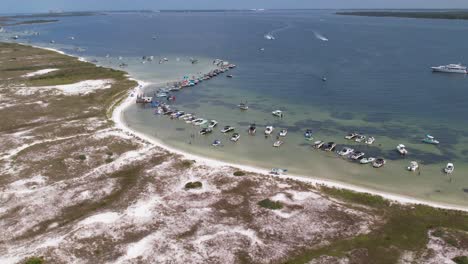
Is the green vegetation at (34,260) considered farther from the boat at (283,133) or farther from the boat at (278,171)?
the boat at (283,133)

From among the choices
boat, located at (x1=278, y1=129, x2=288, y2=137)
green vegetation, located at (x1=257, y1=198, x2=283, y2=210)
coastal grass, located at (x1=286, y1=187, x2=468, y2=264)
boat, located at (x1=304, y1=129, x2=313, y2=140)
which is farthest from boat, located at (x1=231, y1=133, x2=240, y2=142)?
green vegetation, located at (x1=257, y1=198, x2=283, y2=210)

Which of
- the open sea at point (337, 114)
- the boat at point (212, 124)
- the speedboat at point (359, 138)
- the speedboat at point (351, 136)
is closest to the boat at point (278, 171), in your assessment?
the open sea at point (337, 114)

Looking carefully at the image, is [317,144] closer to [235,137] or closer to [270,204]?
[235,137]

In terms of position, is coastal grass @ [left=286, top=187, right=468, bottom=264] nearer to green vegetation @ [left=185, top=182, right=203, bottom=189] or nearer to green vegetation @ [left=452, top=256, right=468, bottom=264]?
green vegetation @ [left=452, top=256, right=468, bottom=264]

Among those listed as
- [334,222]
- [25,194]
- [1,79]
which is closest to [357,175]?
[334,222]

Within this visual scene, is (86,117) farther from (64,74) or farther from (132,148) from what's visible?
(64,74)

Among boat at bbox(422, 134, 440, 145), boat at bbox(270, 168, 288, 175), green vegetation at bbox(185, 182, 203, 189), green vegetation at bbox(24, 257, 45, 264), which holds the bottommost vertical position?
green vegetation at bbox(24, 257, 45, 264)

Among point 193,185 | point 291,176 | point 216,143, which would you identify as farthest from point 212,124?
point 193,185
